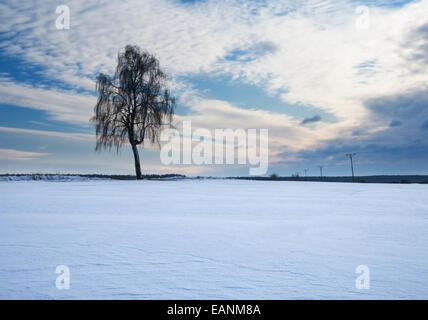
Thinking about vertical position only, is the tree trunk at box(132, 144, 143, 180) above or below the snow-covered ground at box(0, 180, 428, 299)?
above

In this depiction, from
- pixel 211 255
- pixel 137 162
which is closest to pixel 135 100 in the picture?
pixel 137 162

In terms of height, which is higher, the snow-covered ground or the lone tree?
the lone tree

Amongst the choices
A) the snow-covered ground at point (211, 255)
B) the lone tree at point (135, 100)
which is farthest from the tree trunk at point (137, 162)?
the snow-covered ground at point (211, 255)

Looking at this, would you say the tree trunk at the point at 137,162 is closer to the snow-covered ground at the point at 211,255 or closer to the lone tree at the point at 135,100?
the lone tree at the point at 135,100

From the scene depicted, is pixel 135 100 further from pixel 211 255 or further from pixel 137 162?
pixel 211 255

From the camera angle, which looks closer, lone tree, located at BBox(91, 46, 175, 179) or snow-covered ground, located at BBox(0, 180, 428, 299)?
snow-covered ground, located at BBox(0, 180, 428, 299)

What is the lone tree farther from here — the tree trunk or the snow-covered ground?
the snow-covered ground

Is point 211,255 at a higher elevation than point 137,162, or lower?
lower

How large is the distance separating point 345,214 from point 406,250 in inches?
109

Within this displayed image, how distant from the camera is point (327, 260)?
127 inches

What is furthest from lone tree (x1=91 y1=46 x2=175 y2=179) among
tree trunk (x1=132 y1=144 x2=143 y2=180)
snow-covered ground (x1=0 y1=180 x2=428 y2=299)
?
snow-covered ground (x1=0 y1=180 x2=428 y2=299)
